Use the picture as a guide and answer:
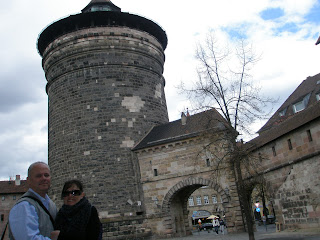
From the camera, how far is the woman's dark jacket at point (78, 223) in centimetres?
268

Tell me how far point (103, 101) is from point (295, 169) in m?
11.3

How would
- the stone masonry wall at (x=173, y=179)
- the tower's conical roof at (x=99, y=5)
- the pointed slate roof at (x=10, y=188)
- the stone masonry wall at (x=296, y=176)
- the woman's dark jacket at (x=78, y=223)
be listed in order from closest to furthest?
the woman's dark jacket at (x=78, y=223), the stone masonry wall at (x=296, y=176), the stone masonry wall at (x=173, y=179), the tower's conical roof at (x=99, y=5), the pointed slate roof at (x=10, y=188)

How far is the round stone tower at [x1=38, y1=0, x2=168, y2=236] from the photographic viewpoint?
18.2 meters

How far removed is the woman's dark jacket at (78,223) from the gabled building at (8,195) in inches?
1619

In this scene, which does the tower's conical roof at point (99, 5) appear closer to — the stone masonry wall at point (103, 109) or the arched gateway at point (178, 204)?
the stone masonry wall at point (103, 109)

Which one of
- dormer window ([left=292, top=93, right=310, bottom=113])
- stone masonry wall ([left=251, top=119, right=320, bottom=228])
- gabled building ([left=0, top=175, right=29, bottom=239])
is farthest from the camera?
gabled building ([left=0, top=175, right=29, bottom=239])

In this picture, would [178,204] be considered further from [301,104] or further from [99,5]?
[301,104]

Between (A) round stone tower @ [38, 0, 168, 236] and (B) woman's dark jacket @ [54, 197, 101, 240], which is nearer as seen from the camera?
(B) woman's dark jacket @ [54, 197, 101, 240]

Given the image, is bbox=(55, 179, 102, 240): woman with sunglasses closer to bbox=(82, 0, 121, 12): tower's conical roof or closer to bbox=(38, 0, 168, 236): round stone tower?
bbox=(38, 0, 168, 236): round stone tower

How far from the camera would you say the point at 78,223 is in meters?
2.71

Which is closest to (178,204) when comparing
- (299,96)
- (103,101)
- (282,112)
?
(103,101)

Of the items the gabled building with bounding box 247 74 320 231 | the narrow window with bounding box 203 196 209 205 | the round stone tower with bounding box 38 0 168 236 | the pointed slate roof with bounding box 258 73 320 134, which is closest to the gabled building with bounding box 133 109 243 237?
the round stone tower with bounding box 38 0 168 236

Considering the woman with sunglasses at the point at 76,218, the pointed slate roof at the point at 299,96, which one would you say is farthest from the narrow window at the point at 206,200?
the woman with sunglasses at the point at 76,218

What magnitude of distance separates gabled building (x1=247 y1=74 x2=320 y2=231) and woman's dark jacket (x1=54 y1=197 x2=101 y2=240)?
37.3 feet
